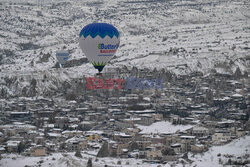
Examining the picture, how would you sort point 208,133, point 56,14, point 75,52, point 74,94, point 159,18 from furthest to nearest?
point 56,14 < point 159,18 < point 75,52 < point 74,94 < point 208,133

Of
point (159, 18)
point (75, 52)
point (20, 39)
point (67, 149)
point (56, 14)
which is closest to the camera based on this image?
point (67, 149)

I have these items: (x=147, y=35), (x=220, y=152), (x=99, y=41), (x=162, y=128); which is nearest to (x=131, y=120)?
(x=162, y=128)

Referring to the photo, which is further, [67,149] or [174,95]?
[174,95]

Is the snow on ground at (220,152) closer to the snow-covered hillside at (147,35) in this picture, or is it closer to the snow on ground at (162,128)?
the snow on ground at (162,128)

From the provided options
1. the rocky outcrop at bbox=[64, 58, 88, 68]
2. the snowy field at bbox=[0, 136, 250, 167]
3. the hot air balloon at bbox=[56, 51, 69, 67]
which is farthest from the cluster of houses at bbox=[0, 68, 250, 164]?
the rocky outcrop at bbox=[64, 58, 88, 68]

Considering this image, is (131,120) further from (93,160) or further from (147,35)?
(147,35)

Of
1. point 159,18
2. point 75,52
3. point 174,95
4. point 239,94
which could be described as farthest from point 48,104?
point 159,18

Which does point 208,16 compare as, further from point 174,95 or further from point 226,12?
point 174,95
